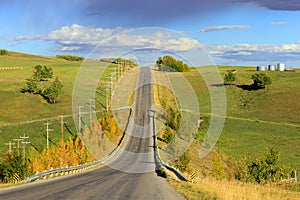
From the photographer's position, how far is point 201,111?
123500mm

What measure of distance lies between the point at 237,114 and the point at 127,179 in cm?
9370

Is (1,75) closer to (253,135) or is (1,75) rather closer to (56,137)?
(56,137)

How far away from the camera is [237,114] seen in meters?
123

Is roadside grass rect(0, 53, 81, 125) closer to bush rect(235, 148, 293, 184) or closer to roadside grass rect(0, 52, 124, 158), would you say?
roadside grass rect(0, 52, 124, 158)

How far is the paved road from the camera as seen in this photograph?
20.8 metres

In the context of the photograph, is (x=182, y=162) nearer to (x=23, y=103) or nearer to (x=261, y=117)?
(x=261, y=117)

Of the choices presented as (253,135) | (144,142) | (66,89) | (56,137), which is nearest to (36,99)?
(66,89)

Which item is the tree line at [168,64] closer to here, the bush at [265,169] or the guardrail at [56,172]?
the bush at [265,169]

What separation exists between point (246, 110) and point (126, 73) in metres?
50.8

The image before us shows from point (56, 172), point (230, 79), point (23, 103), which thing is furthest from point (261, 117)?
point (56, 172)

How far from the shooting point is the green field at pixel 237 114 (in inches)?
3386

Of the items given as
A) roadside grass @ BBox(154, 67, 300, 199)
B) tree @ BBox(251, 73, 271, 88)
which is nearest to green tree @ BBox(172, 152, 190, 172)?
roadside grass @ BBox(154, 67, 300, 199)

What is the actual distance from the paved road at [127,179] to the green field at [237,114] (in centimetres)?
1303

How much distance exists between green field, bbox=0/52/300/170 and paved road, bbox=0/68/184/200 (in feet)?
42.8
